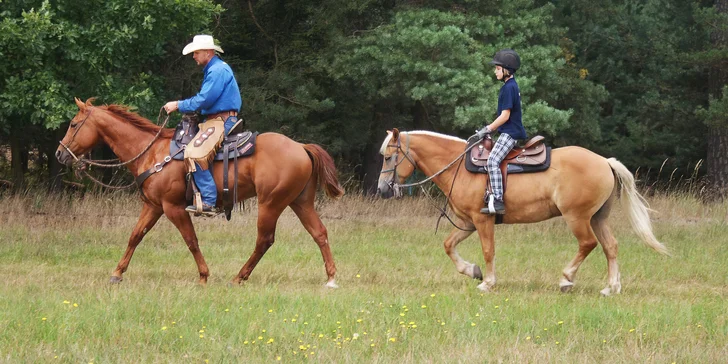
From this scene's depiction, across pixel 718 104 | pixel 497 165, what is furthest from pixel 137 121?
pixel 718 104

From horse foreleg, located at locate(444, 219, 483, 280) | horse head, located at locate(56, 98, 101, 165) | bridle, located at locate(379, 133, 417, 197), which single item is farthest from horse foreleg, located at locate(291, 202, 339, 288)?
horse head, located at locate(56, 98, 101, 165)

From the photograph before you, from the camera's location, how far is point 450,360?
751 centimetres

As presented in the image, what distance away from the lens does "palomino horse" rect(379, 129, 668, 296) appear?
1116 centimetres

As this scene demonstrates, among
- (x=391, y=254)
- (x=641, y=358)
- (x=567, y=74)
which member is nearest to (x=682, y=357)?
(x=641, y=358)

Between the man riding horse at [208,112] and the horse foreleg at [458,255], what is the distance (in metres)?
2.78

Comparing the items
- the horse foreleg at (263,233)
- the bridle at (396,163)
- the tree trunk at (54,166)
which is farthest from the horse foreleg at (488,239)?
the tree trunk at (54,166)

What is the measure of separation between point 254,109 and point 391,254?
9.75 meters

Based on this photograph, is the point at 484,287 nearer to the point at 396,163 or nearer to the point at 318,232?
the point at 396,163

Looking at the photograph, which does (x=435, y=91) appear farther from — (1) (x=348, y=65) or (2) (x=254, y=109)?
(2) (x=254, y=109)

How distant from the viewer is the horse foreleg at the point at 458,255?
452 inches

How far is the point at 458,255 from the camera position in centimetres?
1170

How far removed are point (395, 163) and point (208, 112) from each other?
225cm

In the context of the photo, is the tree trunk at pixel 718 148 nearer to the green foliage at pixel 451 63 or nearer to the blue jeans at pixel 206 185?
the green foliage at pixel 451 63

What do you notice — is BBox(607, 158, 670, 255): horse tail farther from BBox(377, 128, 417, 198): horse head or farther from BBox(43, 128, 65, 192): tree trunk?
BBox(43, 128, 65, 192): tree trunk
